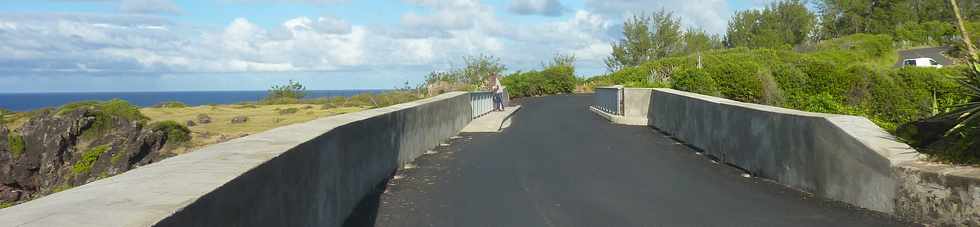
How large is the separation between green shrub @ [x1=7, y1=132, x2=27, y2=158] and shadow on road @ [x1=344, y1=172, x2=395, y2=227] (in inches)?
1147

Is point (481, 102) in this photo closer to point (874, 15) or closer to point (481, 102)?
point (481, 102)

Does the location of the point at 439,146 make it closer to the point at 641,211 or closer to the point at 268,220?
the point at 641,211

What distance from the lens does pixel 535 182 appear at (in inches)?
497

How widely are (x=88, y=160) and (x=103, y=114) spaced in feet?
18.2

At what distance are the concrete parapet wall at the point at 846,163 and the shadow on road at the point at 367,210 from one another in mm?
5239

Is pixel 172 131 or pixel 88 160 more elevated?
pixel 172 131

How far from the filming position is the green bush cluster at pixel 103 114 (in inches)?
1505

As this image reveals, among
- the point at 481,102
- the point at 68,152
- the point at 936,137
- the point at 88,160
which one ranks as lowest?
the point at 88,160

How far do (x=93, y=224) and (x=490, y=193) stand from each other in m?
8.11

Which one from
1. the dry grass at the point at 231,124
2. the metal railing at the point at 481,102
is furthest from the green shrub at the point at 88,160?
the metal railing at the point at 481,102

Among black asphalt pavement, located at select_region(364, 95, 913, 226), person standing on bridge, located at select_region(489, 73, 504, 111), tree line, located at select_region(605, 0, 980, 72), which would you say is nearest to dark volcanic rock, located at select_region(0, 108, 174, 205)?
person standing on bridge, located at select_region(489, 73, 504, 111)

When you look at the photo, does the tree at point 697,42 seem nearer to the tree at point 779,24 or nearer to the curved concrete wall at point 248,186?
the tree at point 779,24

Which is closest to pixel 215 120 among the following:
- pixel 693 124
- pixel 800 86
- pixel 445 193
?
pixel 800 86

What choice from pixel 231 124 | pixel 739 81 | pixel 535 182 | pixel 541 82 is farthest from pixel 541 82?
pixel 535 182
